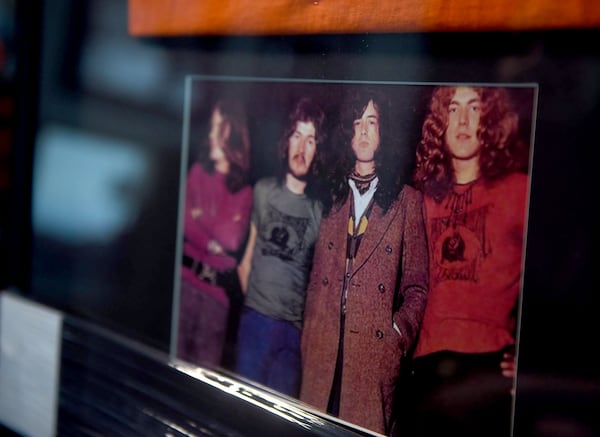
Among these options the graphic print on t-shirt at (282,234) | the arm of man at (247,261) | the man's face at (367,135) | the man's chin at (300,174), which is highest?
the man's face at (367,135)

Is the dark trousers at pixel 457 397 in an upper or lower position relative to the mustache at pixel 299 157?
lower

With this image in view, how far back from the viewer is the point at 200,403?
0.87 metres

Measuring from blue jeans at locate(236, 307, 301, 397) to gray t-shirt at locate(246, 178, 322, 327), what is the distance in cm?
1

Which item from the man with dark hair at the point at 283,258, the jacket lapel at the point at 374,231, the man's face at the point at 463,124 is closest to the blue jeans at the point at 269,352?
the man with dark hair at the point at 283,258

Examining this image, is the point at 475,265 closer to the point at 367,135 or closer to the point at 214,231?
the point at 367,135

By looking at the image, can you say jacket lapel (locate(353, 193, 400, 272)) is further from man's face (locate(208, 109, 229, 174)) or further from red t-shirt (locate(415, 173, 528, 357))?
man's face (locate(208, 109, 229, 174))

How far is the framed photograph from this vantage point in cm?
65

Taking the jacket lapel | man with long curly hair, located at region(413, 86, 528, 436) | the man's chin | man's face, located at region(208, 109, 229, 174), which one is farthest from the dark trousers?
man's face, located at region(208, 109, 229, 174)

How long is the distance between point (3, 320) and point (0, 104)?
373 millimetres

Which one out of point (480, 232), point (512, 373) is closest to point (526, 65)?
point (480, 232)

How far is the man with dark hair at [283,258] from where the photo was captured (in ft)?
2.56

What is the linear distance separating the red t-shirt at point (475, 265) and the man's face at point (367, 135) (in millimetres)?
81

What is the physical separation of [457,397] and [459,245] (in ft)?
0.48

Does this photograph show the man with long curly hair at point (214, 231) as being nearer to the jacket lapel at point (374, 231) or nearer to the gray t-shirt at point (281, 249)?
the gray t-shirt at point (281, 249)
